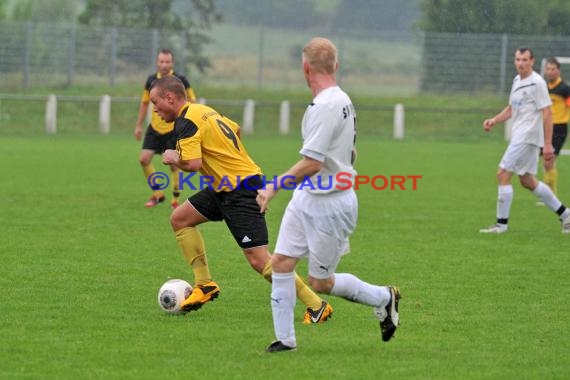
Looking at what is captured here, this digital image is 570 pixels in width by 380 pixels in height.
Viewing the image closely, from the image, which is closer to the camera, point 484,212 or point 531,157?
point 531,157

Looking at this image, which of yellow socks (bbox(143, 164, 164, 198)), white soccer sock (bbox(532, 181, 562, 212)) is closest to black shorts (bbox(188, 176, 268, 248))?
white soccer sock (bbox(532, 181, 562, 212))

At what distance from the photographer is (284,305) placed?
6.79 metres

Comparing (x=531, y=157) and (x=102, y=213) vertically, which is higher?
(x=531, y=157)

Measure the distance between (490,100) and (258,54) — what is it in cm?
1115

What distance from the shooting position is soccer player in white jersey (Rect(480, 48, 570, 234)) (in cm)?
1285

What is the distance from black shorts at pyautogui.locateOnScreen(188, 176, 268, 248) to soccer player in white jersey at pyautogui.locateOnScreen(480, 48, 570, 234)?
532 centimetres

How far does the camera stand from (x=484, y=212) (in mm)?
15641

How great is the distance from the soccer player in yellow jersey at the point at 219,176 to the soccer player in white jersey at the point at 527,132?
533 cm

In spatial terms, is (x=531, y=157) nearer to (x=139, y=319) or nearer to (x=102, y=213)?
(x=102, y=213)

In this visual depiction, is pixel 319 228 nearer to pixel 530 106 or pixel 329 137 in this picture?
pixel 329 137

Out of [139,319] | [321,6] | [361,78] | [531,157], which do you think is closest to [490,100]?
[361,78]

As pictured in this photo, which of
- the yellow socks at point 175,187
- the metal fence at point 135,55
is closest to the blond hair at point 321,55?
the yellow socks at point 175,187

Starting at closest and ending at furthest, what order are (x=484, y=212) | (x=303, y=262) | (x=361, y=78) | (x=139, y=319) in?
1. (x=139, y=319)
2. (x=303, y=262)
3. (x=484, y=212)
4. (x=361, y=78)

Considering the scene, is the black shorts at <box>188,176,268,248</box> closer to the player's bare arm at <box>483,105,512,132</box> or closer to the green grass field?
the green grass field
